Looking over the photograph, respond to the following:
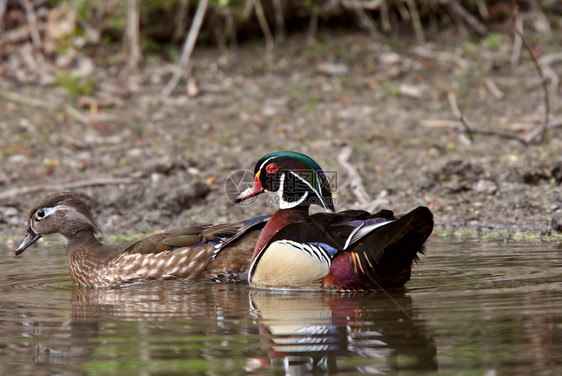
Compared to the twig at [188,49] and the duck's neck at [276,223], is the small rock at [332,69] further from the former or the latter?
the duck's neck at [276,223]

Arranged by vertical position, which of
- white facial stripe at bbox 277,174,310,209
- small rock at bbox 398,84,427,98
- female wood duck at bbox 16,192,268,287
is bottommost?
female wood duck at bbox 16,192,268,287

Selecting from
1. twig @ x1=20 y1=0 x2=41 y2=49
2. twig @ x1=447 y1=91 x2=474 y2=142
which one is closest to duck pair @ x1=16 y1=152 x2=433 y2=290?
twig @ x1=447 y1=91 x2=474 y2=142

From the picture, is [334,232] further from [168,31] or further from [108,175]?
[168,31]

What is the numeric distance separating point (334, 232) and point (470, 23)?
848cm

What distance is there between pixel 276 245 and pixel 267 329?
1.39m

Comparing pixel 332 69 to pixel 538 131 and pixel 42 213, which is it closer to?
pixel 538 131

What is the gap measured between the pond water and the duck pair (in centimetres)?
15

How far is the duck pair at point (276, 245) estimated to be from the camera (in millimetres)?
4805

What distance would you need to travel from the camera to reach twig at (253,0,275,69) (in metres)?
11.6

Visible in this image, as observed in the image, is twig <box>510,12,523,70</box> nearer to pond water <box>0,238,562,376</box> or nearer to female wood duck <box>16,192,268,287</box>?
pond water <box>0,238,562,376</box>

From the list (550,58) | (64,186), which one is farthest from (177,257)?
(550,58)

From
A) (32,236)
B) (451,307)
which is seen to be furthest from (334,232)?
(32,236)

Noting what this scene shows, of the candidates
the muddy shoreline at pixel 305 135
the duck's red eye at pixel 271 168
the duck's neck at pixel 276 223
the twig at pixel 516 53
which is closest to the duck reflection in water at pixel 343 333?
the duck's neck at pixel 276 223

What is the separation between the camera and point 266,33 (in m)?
12.0
